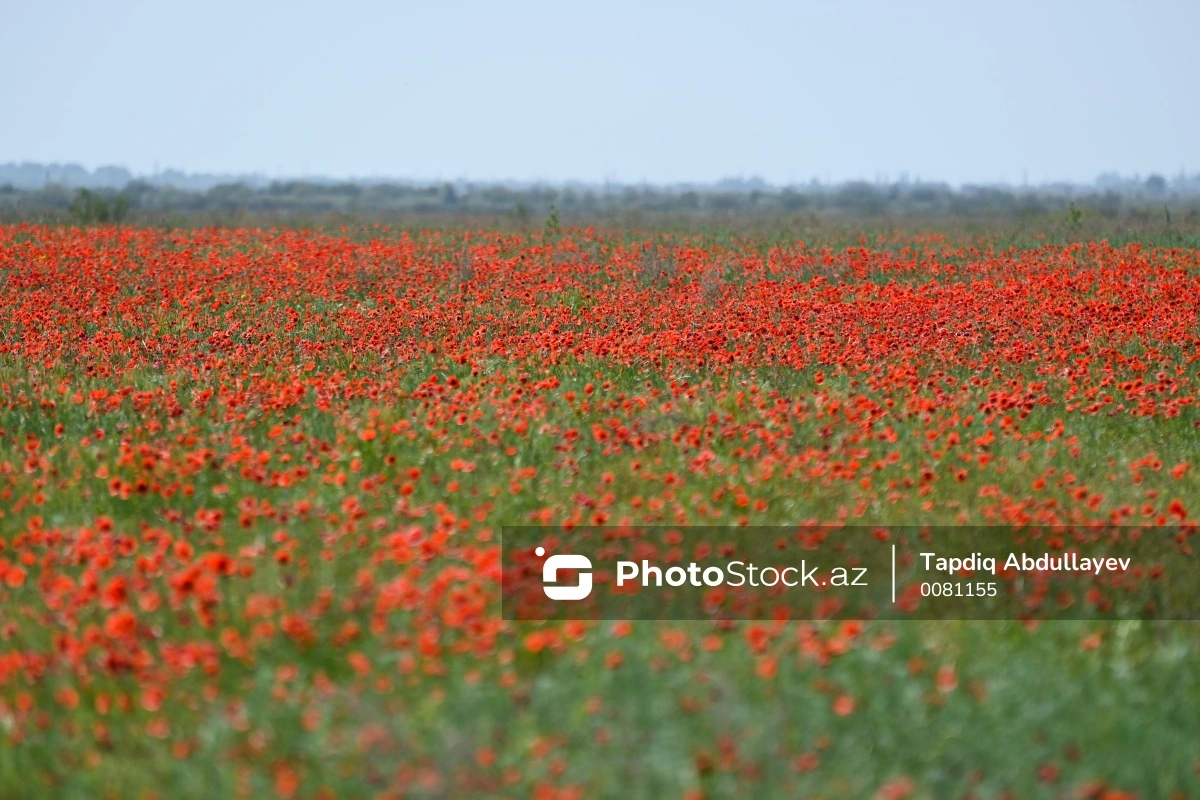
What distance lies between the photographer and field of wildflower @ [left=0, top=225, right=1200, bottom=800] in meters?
4.00

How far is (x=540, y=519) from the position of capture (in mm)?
6078

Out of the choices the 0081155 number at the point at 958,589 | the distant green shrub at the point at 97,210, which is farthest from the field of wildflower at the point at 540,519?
the distant green shrub at the point at 97,210

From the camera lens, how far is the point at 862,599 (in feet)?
18.0

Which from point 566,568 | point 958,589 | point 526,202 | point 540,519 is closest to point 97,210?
point 540,519

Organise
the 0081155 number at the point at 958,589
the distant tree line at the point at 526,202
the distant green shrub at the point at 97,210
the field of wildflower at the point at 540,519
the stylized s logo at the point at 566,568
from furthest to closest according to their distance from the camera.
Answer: the distant tree line at the point at 526,202 → the distant green shrub at the point at 97,210 → the 0081155 number at the point at 958,589 → the stylized s logo at the point at 566,568 → the field of wildflower at the point at 540,519

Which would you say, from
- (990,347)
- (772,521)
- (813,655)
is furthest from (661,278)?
(813,655)

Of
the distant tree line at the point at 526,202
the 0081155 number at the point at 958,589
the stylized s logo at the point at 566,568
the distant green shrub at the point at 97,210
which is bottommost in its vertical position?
the 0081155 number at the point at 958,589

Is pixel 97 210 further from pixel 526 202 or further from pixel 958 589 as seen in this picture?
pixel 526 202

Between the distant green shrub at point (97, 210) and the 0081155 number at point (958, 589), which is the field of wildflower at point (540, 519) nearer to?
the 0081155 number at point (958, 589)

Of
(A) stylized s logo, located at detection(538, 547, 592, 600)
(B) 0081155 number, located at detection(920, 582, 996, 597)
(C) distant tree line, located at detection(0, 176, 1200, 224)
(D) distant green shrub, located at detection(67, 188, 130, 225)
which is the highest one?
(C) distant tree line, located at detection(0, 176, 1200, 224)

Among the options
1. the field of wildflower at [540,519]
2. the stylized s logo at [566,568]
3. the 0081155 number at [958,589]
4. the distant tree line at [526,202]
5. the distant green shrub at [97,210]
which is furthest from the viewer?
the distant tree line at [526,202]

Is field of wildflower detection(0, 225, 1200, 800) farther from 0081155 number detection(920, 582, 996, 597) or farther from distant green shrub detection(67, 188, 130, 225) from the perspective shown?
distant green shrub detection(67, 188, 130, 225)

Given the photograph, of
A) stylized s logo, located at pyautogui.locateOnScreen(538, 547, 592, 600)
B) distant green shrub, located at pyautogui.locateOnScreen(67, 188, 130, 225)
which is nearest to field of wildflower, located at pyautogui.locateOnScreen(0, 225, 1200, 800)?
stylized s logo, located at pyautogui.locateOnScreen(538, 547, 592, 600)

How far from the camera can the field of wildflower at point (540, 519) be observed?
158 inches
